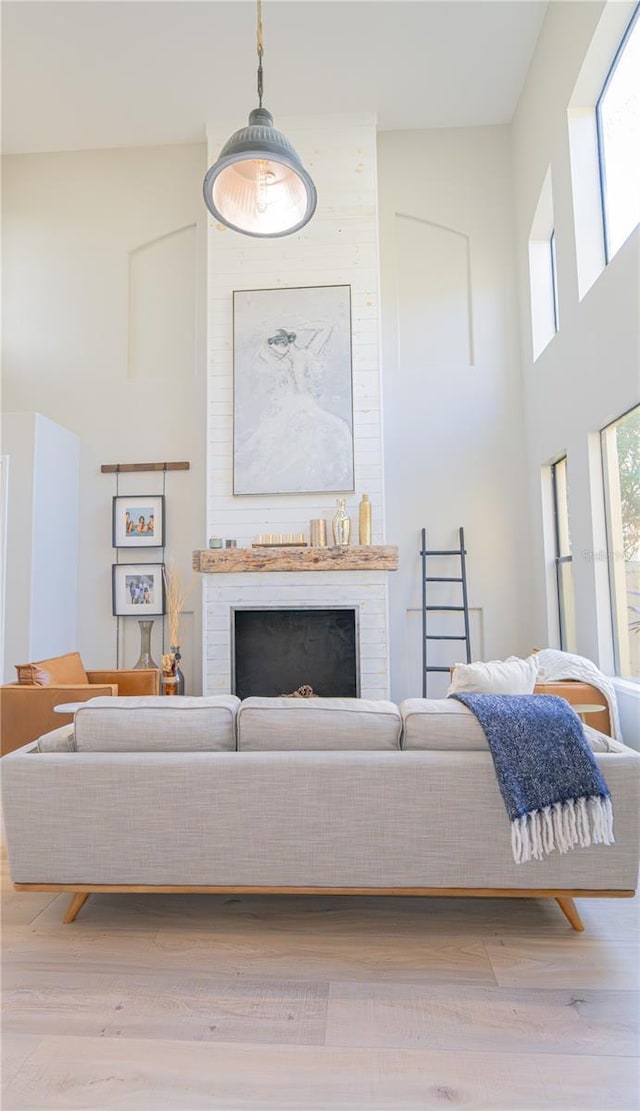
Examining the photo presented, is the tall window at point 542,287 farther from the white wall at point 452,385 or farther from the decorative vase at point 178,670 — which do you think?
the decorative vase at point 178,670

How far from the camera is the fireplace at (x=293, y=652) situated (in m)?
5.53

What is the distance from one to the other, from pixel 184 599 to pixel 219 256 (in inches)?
125

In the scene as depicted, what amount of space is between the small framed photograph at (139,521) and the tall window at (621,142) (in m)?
4.21

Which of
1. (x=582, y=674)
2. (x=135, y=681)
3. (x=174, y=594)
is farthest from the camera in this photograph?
(x=174, y=594)

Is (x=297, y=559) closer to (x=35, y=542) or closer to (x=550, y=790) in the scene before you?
(x=35, y=542)

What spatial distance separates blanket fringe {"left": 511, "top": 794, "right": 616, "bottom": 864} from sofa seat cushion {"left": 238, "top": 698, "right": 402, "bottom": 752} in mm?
450

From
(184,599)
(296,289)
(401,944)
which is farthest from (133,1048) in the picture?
(296,289)

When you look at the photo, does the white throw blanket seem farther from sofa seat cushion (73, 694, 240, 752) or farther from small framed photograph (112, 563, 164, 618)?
small framed photograph (112, 563, 164, 618)

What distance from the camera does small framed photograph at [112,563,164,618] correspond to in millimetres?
6023

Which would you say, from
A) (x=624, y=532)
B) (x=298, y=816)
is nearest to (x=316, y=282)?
(x=624, y=532)

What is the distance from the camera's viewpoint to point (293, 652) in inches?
220

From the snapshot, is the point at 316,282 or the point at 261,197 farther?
the point at 316,282

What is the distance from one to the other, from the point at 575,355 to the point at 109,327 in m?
4.40

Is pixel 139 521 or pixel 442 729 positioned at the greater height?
pixel 139 521
